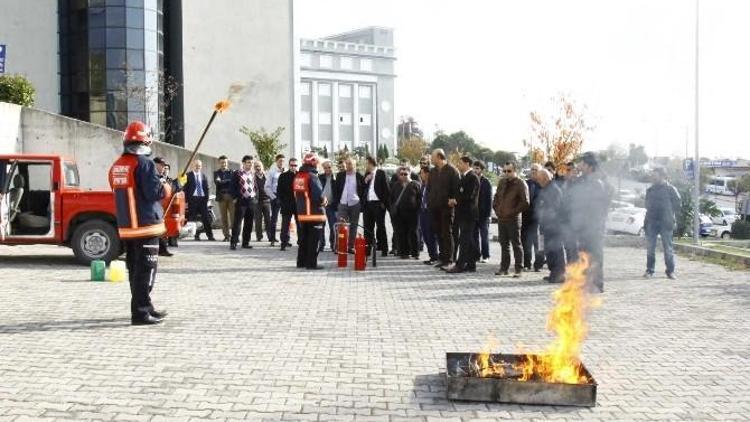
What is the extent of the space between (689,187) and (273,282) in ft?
65.0

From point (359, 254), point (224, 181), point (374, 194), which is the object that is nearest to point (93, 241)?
point (359, 254)

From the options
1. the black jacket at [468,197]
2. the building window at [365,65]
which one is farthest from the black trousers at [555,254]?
the building window at [365,65]

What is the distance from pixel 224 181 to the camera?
18219mm

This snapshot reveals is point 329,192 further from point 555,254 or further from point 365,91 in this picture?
point 365,91

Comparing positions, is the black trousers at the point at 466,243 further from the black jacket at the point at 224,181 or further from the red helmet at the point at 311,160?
the black jacket at the point at 224,181

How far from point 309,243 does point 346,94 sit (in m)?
113

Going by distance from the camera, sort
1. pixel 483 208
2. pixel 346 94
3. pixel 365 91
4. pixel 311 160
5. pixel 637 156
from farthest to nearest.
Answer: pixel 365 91 < pixel 346 94 < pixel 483 208 < pixel 311 160 < pixel 637 156

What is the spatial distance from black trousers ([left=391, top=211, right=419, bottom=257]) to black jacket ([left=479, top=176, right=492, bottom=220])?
1.63m

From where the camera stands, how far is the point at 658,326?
27.1ft

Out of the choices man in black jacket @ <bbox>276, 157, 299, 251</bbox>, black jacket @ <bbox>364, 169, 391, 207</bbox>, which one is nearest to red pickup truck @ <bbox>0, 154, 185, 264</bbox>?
man in black jacket @ <bbox>276, 157, 299, 251</bbox>

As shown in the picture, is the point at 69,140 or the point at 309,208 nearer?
the point at 309,208

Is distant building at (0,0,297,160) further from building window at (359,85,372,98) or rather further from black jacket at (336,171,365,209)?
building window at (359,85,372,98)

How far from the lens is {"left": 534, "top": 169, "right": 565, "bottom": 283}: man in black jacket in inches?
456

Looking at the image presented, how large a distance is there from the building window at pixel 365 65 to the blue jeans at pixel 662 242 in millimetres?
114803
